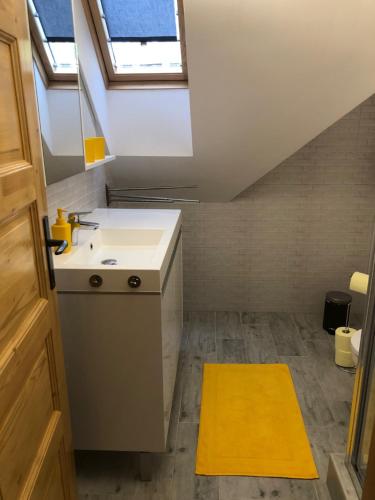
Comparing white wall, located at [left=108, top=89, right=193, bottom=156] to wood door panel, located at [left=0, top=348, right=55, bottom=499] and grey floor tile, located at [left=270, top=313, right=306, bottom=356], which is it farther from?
wood door panel, located at [left=0, top=348, right=55, bottom=499]

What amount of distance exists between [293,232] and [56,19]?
217cm

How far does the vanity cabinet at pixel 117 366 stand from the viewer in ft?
5.17

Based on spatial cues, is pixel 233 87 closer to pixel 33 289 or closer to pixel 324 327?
pixel 33 289

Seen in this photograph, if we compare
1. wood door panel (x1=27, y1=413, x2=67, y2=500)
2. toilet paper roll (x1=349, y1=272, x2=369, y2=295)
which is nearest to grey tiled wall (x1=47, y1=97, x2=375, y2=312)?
toilet paper roll (x1=349, y1=272, x2=369, y2=295)

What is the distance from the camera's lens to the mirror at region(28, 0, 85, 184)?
5.22 ft

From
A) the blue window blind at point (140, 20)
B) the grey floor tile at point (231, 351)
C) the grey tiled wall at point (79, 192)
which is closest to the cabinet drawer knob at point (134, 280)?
the grey tiled wall at point (79, 192)

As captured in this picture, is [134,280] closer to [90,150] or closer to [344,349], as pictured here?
[90,150]

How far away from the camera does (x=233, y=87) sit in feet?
6.54

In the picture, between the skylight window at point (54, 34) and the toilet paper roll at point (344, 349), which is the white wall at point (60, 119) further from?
the toilet paper roll at point (344, 349)

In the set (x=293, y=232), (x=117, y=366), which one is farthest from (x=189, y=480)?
(x=293, y=232)

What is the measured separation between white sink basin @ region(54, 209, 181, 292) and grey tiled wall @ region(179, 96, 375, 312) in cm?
89

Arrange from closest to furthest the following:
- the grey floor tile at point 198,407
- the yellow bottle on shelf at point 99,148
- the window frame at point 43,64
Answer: the window frame at point 43,64 → the grey floor tile at point 198,407 → the yellow bottle on shelf at point 99,148

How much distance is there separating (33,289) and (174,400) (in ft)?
4.84

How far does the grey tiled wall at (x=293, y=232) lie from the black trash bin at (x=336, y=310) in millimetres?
251
